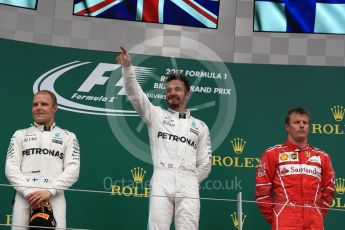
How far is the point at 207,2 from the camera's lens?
4.77 meters

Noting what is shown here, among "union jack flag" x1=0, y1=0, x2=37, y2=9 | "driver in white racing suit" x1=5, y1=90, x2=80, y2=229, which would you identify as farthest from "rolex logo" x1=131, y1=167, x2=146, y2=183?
"union jack flag" x1=0, y1=0, x2=37, y2=9

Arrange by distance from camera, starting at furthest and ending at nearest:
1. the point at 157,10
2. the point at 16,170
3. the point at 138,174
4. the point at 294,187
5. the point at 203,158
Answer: the point at 157,10
the point at 138,174
the point at 203,158
the point at 294,187
the point at 16,170

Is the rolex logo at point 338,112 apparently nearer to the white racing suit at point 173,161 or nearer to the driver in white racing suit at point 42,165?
the white racing suit at point 173,161

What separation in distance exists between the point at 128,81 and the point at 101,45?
53.3 inches

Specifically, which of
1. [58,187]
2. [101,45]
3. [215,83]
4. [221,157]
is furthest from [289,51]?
[58,187]

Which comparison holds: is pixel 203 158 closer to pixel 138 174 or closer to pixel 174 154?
pixel 174 154

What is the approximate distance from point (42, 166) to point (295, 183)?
4.08 ft

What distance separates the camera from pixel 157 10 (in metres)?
4.72

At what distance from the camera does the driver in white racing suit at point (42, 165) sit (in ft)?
10.3

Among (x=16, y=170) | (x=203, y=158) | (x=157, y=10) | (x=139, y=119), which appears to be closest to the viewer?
(x=16, y=170)

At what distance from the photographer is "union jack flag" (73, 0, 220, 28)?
15.4 ft

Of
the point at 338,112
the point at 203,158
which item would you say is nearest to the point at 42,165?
the point at 203,158

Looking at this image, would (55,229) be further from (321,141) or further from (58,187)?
(321,141)

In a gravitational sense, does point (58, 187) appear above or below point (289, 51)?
below
